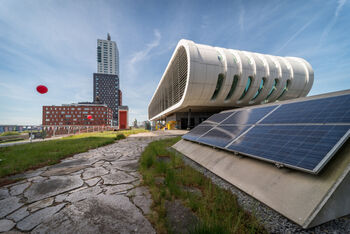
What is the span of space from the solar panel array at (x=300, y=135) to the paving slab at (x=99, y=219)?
2.67 meters

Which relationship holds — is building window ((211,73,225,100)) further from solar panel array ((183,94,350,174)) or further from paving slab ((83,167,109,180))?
paving slab ((83,167,109,180))

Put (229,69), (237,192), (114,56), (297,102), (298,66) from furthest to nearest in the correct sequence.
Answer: (114,56)
(298,66)
(229,69)
(297,102)
(237,192)

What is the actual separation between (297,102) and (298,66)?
32183 mm

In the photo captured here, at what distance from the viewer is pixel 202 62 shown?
1848 centimetres

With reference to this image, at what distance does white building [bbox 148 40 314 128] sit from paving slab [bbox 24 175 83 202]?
17594 mm

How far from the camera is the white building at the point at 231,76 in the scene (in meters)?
18.9

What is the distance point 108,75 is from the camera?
9988 centimetres

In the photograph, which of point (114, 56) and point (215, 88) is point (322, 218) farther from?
point (114, 56)

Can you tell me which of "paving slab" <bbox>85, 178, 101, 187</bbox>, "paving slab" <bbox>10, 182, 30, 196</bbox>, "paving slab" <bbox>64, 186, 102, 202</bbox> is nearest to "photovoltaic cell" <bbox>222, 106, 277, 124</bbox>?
"paving slab" <bbox>64, 186, 102, 202</bbox>

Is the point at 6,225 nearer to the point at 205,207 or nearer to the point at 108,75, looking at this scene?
the point at 205,207

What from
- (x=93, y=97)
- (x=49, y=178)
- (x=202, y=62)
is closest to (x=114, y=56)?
(x=93, y=97)

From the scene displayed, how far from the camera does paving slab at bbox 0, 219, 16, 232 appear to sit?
1803 millimetres

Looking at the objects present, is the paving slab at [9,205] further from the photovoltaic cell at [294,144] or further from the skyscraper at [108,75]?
the skyscraper at [108,75]

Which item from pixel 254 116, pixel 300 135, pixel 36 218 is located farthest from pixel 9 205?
pixel 254 116
